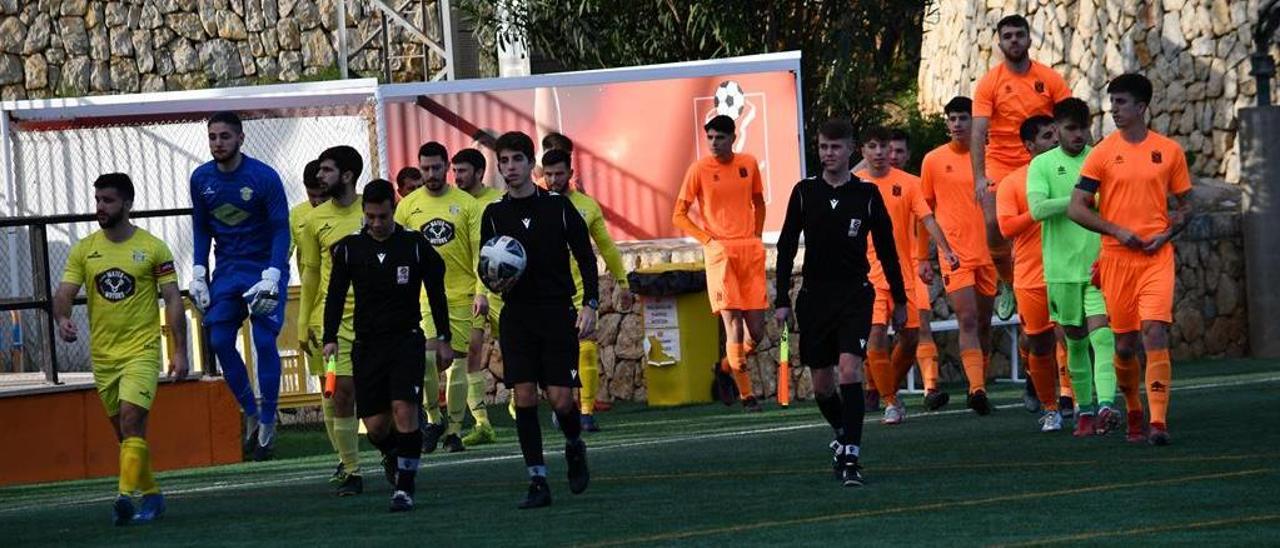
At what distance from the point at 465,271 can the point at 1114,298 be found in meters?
4.55

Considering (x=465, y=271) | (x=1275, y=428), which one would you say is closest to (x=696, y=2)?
(x=465, y=271)

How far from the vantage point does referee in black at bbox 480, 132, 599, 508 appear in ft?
42.8

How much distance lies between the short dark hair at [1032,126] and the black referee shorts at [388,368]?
14.2 ft

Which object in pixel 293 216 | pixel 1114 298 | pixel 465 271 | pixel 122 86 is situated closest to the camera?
pixel 1114 298

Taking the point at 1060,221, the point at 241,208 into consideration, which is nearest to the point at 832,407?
the point at 1060,221

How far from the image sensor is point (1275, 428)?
14758 millimetres

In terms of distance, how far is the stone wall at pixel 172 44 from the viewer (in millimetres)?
31422

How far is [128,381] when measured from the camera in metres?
13.7

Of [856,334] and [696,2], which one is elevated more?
[696,2]

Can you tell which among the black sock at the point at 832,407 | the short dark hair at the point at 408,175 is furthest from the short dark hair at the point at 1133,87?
the short dark hair at the point at 408,175

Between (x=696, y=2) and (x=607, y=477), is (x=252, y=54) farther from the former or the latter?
(x=607, y=477)

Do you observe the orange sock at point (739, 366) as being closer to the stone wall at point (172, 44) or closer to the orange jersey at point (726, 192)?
the orange jersey at point (726, 192)

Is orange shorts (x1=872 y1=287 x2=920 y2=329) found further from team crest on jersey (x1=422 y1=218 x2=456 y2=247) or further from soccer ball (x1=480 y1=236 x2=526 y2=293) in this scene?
soccer ball (x1=480 y1=236 x2=526 y2=293)

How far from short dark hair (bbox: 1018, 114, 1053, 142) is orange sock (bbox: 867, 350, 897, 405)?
2.18 metres
